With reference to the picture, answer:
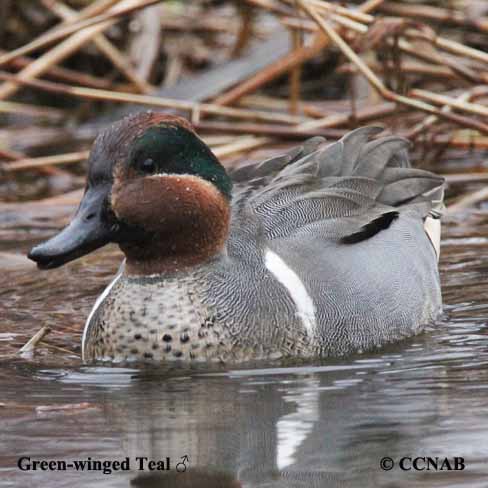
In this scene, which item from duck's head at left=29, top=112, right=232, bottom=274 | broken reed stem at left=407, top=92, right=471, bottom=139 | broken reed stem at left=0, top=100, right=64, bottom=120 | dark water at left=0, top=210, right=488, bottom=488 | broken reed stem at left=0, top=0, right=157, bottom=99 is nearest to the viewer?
dark water at left=0, top=210, right=488, bottom=488

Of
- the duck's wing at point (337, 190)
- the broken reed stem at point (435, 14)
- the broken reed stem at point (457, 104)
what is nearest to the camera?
the duck's wing at point (337, 190)

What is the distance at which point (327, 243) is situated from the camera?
5.04m

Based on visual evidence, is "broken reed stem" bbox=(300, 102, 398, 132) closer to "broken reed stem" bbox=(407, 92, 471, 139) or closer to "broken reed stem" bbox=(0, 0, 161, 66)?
"broken reed stem" bbox=(407, 92, 471, 139)

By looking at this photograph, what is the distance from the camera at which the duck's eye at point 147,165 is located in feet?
15.1

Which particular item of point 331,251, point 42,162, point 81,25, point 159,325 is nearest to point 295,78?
point 42,162

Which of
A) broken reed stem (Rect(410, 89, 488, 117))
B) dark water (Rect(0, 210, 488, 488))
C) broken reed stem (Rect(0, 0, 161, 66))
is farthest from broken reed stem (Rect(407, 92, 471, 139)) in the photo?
dark water (Rect(0, 210, 488, 488))

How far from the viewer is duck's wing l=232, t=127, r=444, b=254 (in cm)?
506

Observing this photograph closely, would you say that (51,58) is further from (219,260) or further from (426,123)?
(219,260)

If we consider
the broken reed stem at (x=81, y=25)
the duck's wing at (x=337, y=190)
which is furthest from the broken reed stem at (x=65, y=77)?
the duck's wing at (x=337, y=190)

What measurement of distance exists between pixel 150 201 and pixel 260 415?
3.20ft

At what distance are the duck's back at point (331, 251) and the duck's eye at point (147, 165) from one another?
453 millimetres

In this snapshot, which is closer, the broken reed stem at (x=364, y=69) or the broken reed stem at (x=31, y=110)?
the broken reed stem at (x=364, y=69)

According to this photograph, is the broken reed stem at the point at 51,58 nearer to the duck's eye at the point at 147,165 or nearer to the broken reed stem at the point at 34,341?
the broken reed stem at the point at 34,341

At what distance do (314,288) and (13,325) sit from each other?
1.30 m
